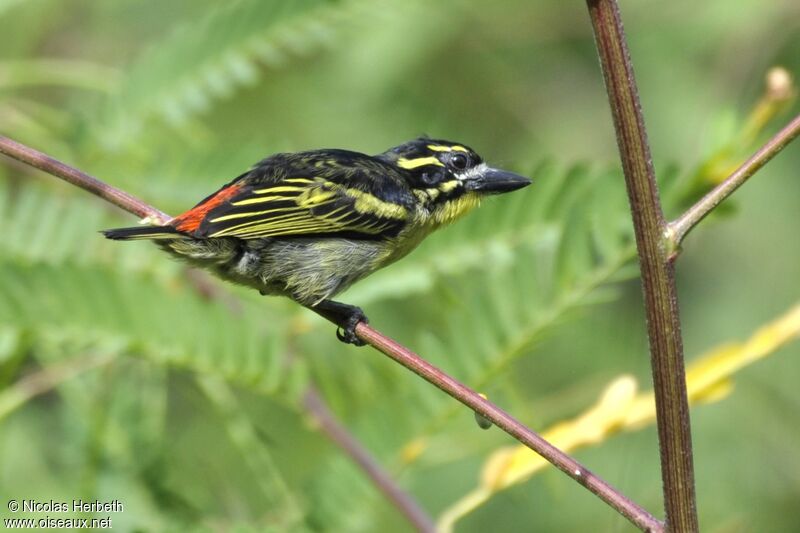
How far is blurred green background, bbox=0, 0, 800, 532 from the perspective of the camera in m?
3.39

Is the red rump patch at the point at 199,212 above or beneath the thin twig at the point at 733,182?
beneath

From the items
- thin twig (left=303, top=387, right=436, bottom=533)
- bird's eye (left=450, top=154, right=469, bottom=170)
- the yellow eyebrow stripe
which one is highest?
the yellow eyebrow stripe

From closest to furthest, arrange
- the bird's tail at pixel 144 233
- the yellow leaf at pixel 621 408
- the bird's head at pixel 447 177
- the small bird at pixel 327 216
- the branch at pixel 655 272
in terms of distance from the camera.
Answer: the branch at pixel 655 272
the yellow leaf at pixel 621 408
the bird's tail at pixel 144 233
the small bird at pixel 327 216
the bird's head at pixel 447 177

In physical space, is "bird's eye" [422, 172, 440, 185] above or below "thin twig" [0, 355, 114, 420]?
above

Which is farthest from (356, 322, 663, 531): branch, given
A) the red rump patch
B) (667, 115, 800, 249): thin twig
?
the red rump patch

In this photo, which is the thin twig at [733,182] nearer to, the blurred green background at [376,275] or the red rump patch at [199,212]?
the blurred green background at [376,275]

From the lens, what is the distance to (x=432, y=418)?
3373 mm

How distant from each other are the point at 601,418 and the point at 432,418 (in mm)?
933

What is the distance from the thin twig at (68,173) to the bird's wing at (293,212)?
1.73ft

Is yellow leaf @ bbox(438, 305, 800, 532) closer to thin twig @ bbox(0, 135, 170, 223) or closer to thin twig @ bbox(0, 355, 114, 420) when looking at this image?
thin twig @ bbox(0, 135, 170, 223)

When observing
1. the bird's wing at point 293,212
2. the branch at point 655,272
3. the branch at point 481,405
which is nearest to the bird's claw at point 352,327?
the bird's wing at point 293,212

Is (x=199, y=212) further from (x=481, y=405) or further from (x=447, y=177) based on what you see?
(x=481, y=405)

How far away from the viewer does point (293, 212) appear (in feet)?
11.5

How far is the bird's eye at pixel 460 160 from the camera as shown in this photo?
3.91 meters
